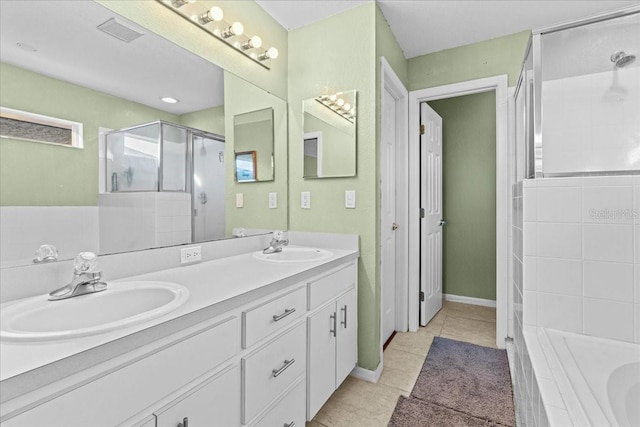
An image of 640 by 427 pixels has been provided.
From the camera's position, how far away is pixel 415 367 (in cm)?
212

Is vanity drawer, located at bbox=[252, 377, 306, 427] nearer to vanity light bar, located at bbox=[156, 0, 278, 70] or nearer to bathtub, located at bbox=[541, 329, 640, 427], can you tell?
bathtub, located at bbox=[541, 329, 640, 427]

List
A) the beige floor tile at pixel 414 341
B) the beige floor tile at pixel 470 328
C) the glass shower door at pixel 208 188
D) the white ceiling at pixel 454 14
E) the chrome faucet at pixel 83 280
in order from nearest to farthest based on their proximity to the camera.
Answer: the chrome faucet at pixel 83 280 → the glass shower door at pixel 208 188 → the white ceiling at pixel 454 14 → the beige floor tile at pixel 414 341 → the beige floor tile at pixel 470 328

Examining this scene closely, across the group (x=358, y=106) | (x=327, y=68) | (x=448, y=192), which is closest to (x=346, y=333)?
(x=358, y=106)

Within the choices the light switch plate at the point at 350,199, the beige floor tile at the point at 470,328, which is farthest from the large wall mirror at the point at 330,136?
the beige floor tile at the point at 470,328

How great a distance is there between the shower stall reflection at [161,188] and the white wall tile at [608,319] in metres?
1.82

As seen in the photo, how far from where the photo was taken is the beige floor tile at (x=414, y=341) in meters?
2.37

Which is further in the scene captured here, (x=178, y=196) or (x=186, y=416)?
(x=178, y=196)

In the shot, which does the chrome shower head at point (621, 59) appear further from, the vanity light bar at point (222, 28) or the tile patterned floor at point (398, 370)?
the tile patterned floor at point (398, 370)

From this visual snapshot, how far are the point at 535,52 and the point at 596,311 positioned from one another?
4.13 feet

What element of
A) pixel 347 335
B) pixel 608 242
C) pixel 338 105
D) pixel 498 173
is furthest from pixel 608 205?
pixel 338 105

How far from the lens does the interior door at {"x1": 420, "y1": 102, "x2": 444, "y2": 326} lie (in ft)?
9.10

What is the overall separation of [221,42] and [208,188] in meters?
0.85

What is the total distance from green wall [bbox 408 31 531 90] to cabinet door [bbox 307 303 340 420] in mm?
2138

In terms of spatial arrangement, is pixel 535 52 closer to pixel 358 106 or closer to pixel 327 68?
pixel 358 106
